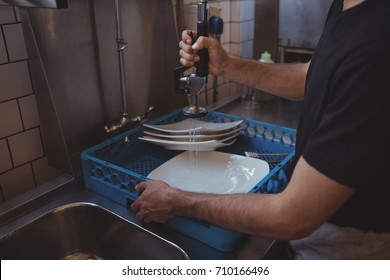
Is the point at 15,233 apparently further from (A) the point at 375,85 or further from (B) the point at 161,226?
(A) the point at 375,85

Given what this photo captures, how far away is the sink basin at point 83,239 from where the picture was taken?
0.89m

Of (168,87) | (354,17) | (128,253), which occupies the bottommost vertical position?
(128,253)

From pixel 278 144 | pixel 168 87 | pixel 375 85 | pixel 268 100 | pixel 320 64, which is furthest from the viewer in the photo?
pixel 268 100

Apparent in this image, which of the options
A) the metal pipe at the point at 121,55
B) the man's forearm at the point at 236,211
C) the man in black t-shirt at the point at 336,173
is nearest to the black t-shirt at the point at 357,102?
the man in black t-shirt at the point at 336,173

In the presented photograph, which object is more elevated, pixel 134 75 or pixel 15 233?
pixel 134 75

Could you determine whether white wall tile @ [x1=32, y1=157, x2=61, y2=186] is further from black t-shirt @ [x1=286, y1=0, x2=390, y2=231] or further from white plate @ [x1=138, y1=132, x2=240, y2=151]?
black t-shirt @ [x1=286, y1=0, x2=390, y2=231]

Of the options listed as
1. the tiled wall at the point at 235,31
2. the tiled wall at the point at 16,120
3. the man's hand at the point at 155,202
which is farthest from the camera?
the tiled wall at the point at 235,31

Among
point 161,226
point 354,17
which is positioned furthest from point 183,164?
point 354,17

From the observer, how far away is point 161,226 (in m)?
0.92

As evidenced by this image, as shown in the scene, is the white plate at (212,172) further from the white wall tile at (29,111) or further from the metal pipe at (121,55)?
the white wall tile at (29,111)

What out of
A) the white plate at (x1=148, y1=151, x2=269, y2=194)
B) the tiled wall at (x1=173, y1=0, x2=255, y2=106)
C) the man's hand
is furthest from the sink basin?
the tiled wall at (x1=173, y1=0, x2=255, y2=106)

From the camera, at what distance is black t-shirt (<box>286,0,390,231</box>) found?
58 cm

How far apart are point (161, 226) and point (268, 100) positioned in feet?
3.69

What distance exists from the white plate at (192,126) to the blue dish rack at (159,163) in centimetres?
5
